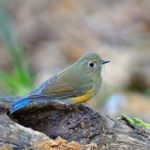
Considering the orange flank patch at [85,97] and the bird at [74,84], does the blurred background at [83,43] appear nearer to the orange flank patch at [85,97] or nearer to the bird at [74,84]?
the bird at [74,84]

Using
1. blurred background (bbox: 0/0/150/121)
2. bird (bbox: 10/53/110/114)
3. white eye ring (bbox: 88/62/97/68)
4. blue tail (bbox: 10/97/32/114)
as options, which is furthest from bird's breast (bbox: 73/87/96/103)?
blurred background (bbox: 0/0/150/121)

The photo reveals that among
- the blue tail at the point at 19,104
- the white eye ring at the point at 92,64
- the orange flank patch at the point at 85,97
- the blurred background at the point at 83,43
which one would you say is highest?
the blurred background at the point at 83,43

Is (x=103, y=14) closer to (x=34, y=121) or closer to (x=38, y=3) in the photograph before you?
(x=38, y=3)

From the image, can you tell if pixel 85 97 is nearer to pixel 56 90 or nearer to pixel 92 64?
pixel 56 90

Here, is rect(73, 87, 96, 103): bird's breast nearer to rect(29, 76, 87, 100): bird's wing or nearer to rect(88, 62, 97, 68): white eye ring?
rect(29, 76, 87, 100): bird's wing

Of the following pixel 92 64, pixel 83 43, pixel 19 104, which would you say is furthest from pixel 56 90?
pixel 83 43

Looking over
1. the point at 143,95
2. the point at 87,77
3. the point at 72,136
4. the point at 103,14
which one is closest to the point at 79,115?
the point at 72,136

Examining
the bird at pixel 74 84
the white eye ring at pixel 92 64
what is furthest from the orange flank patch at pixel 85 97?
the white eye ring at pixel 92 64
